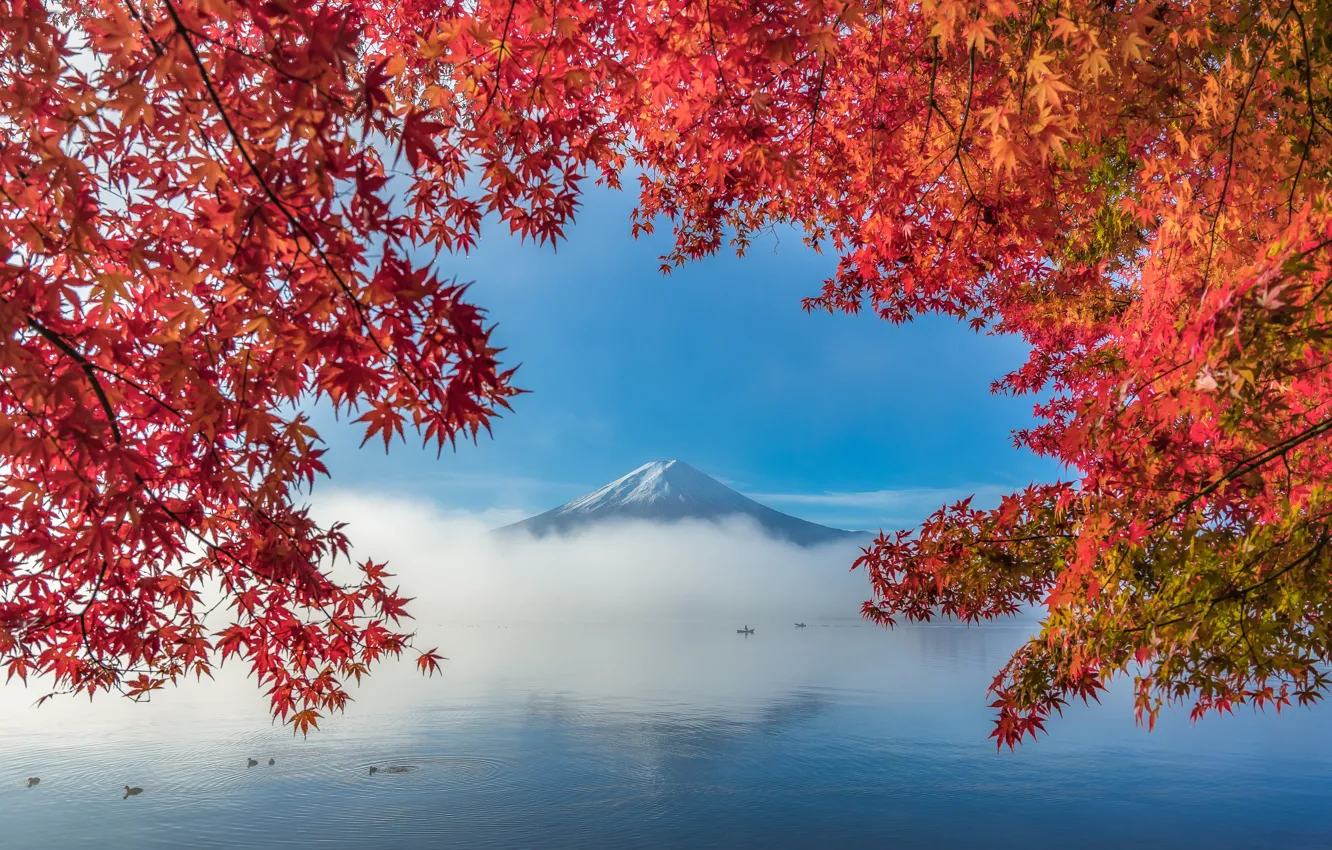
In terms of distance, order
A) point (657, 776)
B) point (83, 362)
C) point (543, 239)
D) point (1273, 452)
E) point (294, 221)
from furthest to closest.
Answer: point (657, 776)
point (543, 239)
point (1273, 452)
point (83, 362)
point (294, 221)

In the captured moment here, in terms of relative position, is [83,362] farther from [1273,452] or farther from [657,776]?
[657,776]

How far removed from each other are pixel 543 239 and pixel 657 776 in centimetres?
1925

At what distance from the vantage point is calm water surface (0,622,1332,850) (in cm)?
1619

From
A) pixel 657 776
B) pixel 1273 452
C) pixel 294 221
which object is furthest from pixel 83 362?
pixel 657 776

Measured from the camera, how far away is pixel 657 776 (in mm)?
20594

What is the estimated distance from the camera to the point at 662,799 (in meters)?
18.6

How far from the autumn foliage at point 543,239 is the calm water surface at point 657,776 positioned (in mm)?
13066

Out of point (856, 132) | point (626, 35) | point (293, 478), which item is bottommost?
point (293, 478)

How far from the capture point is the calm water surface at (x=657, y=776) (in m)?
16.2

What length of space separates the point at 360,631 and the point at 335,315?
3.31 m

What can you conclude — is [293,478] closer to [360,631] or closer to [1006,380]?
[360,631]

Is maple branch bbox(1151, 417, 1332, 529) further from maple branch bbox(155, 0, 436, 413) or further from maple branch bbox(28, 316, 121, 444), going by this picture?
maple branch bbox(28, 316, 121, 444)

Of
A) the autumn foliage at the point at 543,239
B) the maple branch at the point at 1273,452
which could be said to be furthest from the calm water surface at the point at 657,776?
the maple branch at the point at 1273,452

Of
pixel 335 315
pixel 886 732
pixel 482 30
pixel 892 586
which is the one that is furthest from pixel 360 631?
pixel 886 732
